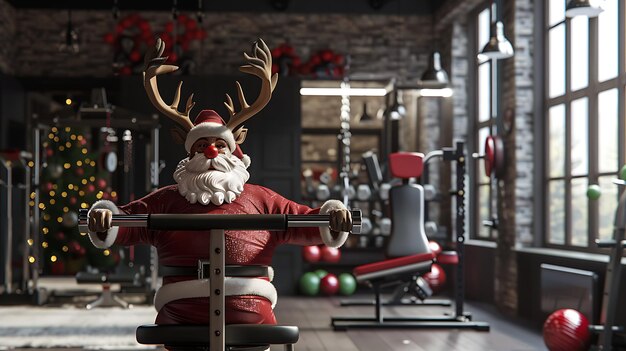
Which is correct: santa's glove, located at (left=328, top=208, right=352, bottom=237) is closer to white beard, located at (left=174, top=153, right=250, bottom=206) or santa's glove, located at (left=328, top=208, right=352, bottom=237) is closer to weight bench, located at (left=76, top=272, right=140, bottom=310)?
white beard, located at (left=174, top=153, right=250, bottom=206)

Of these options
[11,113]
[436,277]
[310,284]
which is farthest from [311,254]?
[11,113]

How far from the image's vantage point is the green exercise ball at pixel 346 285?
9.70 metres

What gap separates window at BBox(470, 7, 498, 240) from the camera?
9047mm

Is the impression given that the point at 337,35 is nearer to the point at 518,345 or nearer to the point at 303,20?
the point at 303,20

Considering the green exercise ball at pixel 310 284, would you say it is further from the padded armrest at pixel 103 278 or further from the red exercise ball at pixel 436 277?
the padded armrest at pixel 103 278

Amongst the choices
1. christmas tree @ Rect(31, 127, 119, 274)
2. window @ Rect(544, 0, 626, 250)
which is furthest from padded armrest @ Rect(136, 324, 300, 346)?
christmas tree @ Rect(31, 127, 119, 274)

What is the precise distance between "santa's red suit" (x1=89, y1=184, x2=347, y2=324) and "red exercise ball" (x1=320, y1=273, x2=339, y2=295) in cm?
642

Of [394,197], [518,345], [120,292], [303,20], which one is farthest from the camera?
Answer: [303,20]

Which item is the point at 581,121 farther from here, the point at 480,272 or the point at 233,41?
the point at 233,41

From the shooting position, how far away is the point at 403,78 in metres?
10.8

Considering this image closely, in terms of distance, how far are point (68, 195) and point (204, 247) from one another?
8.93 meters

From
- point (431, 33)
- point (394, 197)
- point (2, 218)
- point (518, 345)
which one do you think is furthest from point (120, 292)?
point (431, 33)

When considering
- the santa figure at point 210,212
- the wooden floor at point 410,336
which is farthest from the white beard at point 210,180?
the wooden floor at point 410,336

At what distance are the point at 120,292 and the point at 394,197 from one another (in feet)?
9.74
